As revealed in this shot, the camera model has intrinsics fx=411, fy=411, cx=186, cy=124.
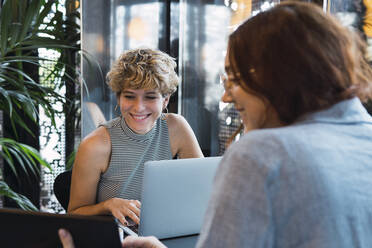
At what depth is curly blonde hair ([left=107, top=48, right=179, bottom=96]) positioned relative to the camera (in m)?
1.84

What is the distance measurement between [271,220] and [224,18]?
227 centimetres

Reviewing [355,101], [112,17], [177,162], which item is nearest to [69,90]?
[112,17]

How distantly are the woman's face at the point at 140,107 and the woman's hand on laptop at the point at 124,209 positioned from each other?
49 centimetres

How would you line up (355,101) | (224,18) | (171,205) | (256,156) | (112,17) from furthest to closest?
1. (112,17)
2. (224,18)
3. (171,205)
4. (355,101)
5. (256,156)

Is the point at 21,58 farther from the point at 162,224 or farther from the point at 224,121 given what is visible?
the point at 224,121

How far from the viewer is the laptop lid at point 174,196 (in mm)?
1153

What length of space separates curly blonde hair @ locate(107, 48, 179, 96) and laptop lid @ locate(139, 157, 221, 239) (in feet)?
2.34

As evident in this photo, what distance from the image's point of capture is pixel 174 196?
46.7 inches

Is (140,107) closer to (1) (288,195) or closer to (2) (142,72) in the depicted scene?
(2) (142,72)

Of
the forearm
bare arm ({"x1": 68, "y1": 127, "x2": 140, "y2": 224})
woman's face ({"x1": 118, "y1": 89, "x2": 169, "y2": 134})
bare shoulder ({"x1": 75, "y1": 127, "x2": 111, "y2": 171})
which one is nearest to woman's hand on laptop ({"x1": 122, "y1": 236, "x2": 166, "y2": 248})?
the forearm

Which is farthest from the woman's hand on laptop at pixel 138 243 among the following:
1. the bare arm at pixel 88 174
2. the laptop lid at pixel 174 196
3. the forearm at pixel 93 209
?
the bare arm at pixel 88 174

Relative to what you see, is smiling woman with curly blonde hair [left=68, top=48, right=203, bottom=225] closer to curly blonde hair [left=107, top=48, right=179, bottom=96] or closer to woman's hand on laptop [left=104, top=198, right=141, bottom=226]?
curly blonde hair [left=107, top=48, right=179, bottom=96]

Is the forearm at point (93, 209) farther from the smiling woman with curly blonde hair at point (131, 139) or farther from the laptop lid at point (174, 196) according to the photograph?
the laptop lid at point (174, 196)

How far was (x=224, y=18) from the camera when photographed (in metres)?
2.71
